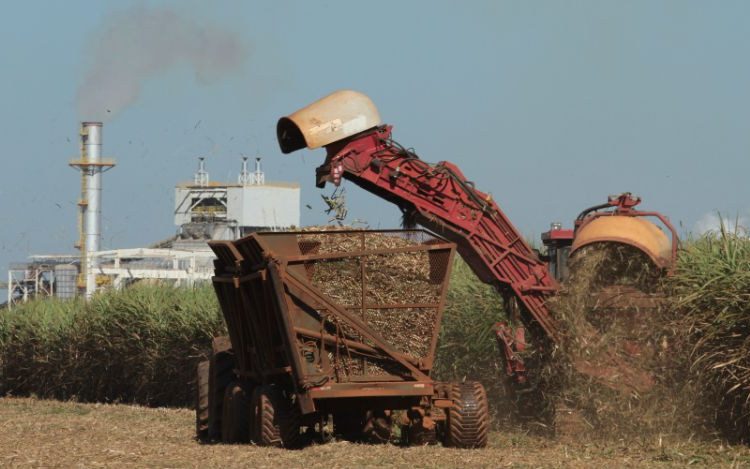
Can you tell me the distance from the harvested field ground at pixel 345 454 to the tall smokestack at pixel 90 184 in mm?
75401

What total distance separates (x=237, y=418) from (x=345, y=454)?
2.75 metres

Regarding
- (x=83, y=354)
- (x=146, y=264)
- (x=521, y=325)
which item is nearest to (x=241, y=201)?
(x=146, y=264)

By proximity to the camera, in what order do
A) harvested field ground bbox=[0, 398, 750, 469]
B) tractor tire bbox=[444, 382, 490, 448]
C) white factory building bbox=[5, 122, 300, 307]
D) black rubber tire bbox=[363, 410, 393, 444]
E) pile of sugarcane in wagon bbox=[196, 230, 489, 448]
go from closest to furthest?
harvested field ground bbox=[0, 398, 750, 469], pile of sugarcane in wagon bbox=[196, 230, 489, 448], tractor tire bbox=[444, 382, 490, 448], black rubber tire bbox=[363, 410, 393, 444], white factory building bbox=[5, 122, 300, 307]

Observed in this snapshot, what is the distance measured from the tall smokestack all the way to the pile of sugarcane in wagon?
256 ft

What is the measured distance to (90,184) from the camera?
94000mm

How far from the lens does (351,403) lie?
49.9ft

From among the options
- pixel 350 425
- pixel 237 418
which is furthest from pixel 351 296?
pixel 237 418

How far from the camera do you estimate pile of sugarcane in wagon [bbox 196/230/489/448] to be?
14.8 m

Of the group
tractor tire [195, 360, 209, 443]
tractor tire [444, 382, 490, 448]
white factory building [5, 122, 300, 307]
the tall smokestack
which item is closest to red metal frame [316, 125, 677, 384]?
tractor tire [444, 382, 490, 448]

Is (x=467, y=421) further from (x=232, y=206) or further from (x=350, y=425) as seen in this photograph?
(x=232, y=206)

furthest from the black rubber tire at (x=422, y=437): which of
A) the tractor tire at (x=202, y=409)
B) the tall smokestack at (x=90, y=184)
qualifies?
the tall smokestack at (x=90, y=184)

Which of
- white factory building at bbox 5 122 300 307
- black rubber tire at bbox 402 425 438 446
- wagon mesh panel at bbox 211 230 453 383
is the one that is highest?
white factory building at bbox 5 122 300 307

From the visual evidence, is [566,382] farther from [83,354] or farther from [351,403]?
[83,354]

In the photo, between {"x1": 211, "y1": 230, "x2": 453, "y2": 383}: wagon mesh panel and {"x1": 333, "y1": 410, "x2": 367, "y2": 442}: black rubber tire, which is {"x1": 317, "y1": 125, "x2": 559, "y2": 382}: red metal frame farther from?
{"x1": 333, "y1": 410, "x2": 367, "y2": 442}: black rubber tire
